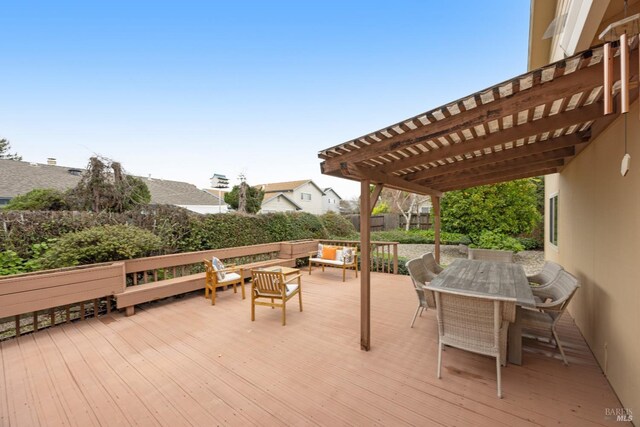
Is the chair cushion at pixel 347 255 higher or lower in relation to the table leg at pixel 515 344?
higher

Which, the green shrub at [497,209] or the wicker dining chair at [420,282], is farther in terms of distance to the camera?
the green shrub at [497,209]

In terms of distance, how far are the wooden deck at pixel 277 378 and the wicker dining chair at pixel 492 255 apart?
1400 millimetres

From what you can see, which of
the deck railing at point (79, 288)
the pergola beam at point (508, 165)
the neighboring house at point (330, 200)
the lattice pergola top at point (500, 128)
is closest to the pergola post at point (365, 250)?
the lattice pergola top at point (500, 128)

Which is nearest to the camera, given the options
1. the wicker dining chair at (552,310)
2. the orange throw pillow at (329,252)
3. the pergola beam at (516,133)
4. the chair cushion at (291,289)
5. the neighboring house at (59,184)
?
the pergola beam at (516,133)

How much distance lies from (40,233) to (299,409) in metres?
5.43

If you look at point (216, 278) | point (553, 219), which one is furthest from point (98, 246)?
point (553, 219)

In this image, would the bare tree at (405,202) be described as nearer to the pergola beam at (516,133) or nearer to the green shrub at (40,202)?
the pergola beam at (516,133)

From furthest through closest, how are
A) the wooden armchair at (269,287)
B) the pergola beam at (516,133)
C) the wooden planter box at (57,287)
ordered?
the wooden armchair at (269,287), the wooden planter box at (57,287), the pergola beam at (516,133)

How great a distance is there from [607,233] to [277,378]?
11.2 feet

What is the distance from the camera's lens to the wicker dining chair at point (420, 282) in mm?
2977

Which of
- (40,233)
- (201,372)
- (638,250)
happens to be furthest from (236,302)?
(638,250)

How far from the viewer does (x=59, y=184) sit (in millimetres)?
11812

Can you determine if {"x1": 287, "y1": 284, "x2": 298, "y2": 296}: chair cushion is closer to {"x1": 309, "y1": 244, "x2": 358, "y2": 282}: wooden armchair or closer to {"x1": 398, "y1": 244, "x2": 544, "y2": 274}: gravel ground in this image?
{"x1": 309, "y1": 244, "x2": 358, "y2": 282}: wooden armchair

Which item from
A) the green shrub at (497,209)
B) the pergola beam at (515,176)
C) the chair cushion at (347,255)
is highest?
the pergola beam at (515,176)
